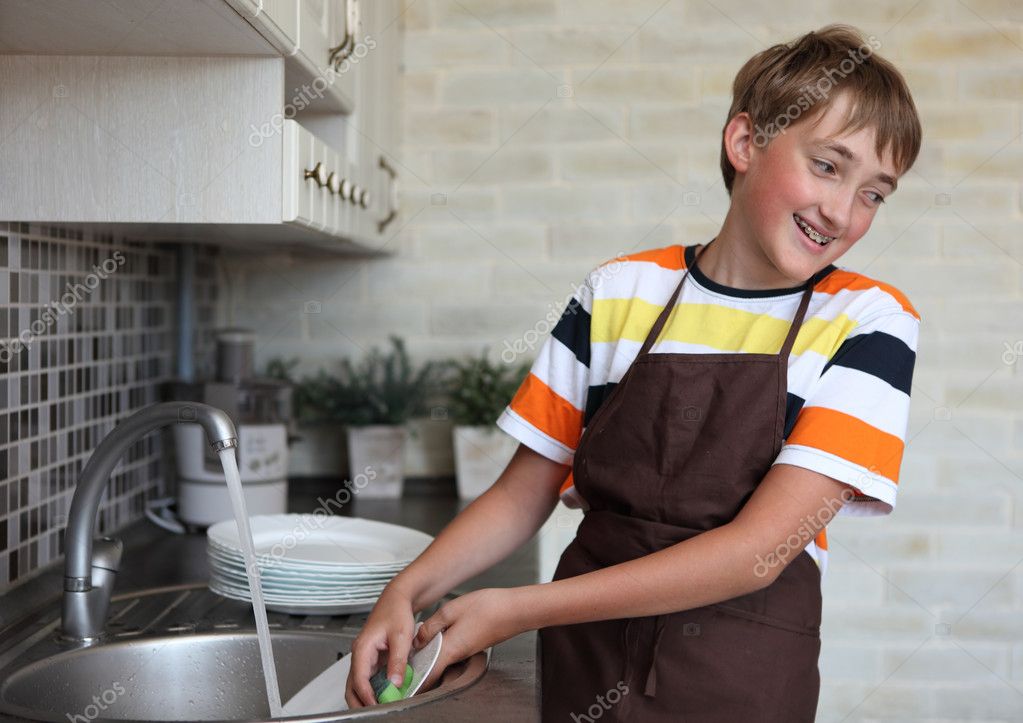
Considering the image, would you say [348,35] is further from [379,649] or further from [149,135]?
[379,649]

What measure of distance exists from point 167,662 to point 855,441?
0.79 m

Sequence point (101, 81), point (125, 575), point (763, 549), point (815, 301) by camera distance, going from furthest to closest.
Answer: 1. point (125, 575)
2. point (101, 81)
3. point (815, 301)
4. point (763, 549)

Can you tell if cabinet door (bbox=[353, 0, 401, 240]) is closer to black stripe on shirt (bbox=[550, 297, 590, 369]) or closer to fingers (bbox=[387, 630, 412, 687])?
black stripe on shirt (bbox=[550, 297, 590, 369])

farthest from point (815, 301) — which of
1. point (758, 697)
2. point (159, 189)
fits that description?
point (159, 189)

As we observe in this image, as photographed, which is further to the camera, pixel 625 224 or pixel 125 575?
pixel 625 224

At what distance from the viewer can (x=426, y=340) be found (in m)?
2.38

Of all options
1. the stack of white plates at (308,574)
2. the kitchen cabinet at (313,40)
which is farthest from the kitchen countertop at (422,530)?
the kitchen cabinet at (313,40)

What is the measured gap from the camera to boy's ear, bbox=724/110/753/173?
1159mm

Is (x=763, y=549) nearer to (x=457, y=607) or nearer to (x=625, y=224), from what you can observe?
(x=457, y=607)

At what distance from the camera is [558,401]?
120 cm

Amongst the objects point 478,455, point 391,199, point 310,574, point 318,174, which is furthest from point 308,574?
point 391,199

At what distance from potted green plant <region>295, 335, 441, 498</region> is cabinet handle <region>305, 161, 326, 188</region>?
88 centimetres

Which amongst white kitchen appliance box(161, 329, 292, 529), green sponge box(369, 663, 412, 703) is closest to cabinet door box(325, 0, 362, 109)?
white kitchen appliance box(161, 329, 292, 529)

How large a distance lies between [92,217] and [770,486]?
79cm
